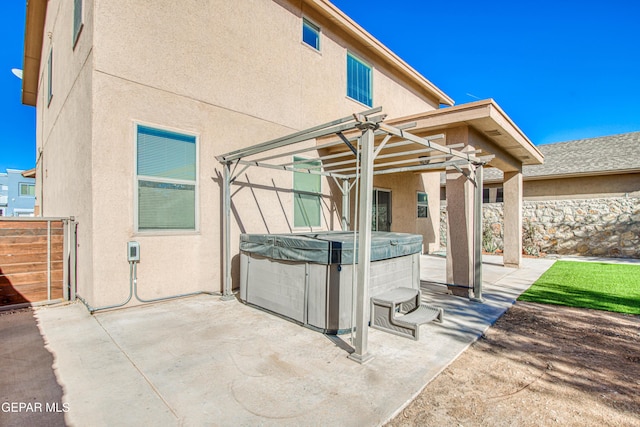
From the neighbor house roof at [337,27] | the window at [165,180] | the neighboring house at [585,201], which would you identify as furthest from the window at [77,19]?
the neighboring house at [585,201]

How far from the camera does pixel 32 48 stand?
9.87 m

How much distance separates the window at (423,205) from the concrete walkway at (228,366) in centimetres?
748

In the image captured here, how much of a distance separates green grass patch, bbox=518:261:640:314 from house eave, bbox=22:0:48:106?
1324 cm

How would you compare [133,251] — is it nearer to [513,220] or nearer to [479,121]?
[479,121]

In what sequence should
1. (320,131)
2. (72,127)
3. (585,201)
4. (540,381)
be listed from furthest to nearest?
(585,201), (72,127), (320,131), (540,381)

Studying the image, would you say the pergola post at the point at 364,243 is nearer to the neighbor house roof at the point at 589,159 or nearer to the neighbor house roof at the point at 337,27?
the neighbor house roof at the point at 337,27

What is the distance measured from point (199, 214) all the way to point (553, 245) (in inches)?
472

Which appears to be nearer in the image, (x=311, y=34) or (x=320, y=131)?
(x=320, y=131)

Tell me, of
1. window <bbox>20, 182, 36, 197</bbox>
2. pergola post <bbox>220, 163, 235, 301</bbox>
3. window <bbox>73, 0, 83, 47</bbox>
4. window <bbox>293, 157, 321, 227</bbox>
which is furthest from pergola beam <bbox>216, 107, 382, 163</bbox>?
window <bbox>20, 182, 36, 197</bbox>

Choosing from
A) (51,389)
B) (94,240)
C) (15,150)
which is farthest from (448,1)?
(15,150)

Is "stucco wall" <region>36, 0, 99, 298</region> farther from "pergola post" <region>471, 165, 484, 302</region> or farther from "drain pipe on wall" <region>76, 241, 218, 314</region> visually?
"pergola post" <region>471, 165, 484, 302</region>

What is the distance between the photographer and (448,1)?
9961 millimetres

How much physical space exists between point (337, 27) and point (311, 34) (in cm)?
94

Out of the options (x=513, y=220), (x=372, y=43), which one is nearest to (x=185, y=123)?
(x=372, y=43)
